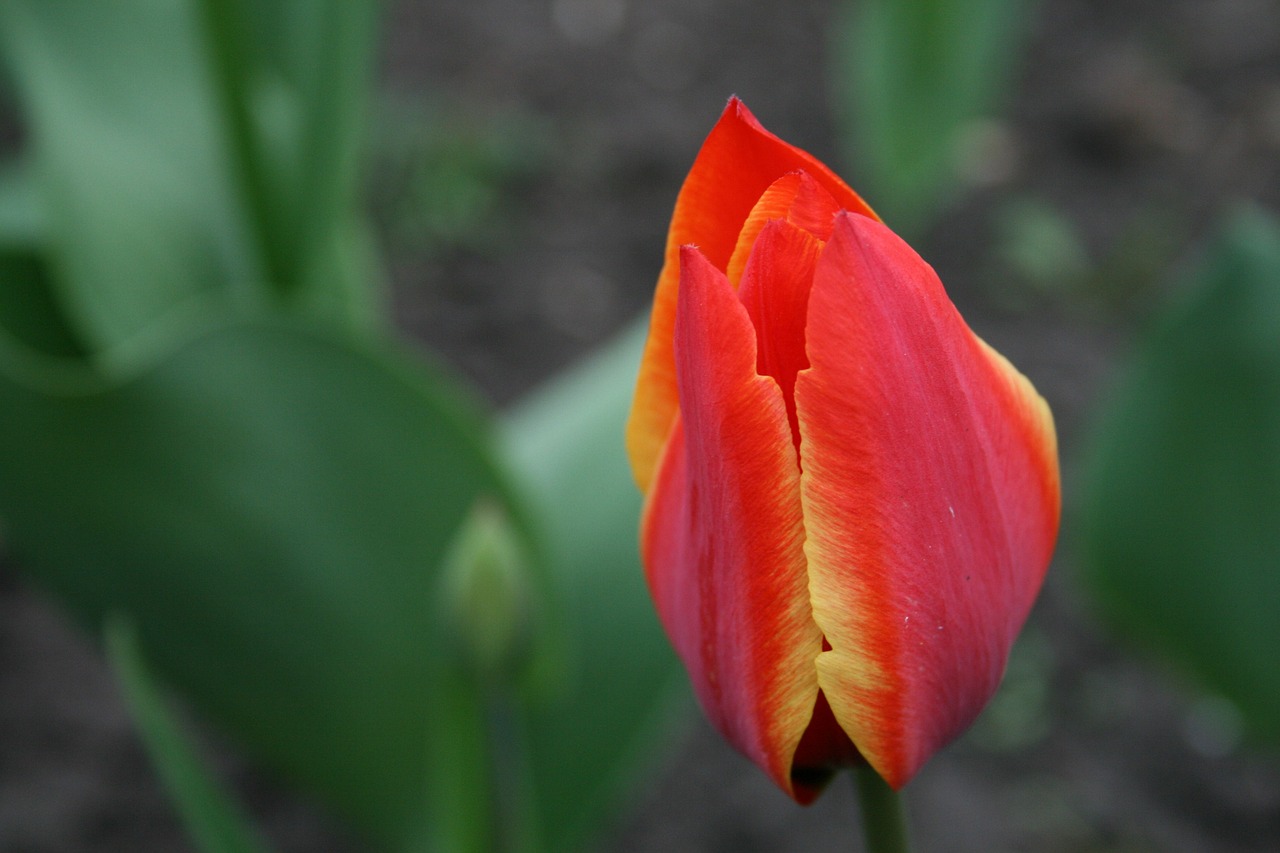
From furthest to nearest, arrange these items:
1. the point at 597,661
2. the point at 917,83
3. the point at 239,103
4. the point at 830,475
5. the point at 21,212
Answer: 1. the point at 917,83
2. the point at 21,212
3. the point at 597,661
4. the point at 239,103
5. the point at 830,475

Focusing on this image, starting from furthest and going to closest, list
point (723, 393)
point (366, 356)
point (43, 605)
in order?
point (43, 605) → point (366, 356) → point (723, 393)

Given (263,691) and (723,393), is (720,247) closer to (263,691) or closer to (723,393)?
(723,393)

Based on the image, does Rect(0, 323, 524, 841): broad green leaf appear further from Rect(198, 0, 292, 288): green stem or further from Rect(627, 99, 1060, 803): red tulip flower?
Rect(627, 99, 1060, 803): red tulip flower

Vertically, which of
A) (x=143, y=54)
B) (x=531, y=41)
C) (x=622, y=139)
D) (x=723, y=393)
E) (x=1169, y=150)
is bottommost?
(x=723, y=393)

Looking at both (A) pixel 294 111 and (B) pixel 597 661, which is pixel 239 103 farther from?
(B) pixel 597 661

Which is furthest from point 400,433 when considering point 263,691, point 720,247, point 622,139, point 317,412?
point 622,139

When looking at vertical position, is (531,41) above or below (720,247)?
above

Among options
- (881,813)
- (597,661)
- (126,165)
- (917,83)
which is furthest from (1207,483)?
(917,83)
